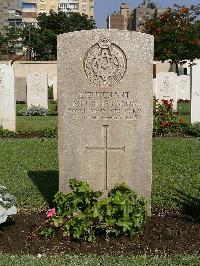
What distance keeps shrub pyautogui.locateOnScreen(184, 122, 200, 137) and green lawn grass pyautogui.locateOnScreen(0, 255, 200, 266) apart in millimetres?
9042

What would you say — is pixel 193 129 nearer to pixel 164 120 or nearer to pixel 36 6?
pixel 164 120

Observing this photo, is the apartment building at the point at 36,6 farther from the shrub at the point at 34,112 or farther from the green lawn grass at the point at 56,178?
the green lawn grass at the point at 56,178

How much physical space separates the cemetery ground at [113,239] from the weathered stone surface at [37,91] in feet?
32.6

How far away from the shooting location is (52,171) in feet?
29.9

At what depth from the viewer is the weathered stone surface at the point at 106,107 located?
6.18 metres

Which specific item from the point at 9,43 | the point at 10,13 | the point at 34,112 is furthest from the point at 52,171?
the point at 10,13

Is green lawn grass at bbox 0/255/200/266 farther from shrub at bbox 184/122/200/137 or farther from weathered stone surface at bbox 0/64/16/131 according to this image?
weathered stone surface at bbox 0/64/16/131

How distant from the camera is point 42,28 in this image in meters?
55.6

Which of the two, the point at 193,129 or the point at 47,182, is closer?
the point at 47,182

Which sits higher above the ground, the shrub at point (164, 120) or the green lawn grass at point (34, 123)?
the shrub at point (164, 120)

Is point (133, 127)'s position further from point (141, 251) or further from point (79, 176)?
point (141, 251)

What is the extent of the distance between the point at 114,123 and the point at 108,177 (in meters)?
0.59

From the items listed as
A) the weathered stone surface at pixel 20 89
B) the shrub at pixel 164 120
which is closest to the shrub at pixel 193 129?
the shrub at pixel 164 120

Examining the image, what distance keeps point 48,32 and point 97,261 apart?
4750cm
